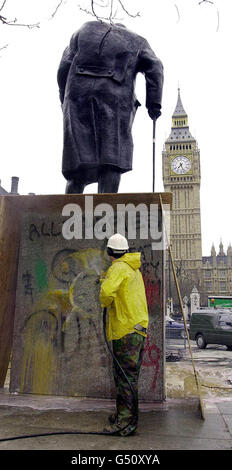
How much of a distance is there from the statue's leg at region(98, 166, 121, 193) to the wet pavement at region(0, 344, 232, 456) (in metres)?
2.16

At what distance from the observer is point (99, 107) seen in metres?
4.13

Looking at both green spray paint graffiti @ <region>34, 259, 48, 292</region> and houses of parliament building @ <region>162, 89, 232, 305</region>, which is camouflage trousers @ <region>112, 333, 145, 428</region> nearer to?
green spray paint graffiti @ <region>34, 259, 48, 292</region>

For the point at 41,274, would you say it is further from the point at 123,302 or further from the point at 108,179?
the point at 123,302

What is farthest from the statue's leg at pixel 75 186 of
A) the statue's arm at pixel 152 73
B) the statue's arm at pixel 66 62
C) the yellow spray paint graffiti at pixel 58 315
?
the statue's arm at pixel 152 73

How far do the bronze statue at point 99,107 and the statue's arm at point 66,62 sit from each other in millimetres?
18

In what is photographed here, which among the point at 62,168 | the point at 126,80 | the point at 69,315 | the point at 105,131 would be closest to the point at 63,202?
the point at 62,168

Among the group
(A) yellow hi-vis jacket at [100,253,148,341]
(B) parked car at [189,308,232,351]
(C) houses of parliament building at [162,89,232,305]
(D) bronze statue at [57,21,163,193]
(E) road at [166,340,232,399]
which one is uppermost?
(C) houses of parliament building at [162,89,232,305]

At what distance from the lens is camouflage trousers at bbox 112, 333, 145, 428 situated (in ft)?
9.52

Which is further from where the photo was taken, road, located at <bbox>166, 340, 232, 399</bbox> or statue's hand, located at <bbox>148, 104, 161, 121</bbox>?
road, located at <bbox>166, 340, 232, 399</bbox>

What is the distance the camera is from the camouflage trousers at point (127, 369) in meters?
2.90

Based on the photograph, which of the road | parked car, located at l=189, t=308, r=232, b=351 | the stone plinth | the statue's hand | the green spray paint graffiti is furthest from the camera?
parked car, located at l=189, t=308, r=232, b=351

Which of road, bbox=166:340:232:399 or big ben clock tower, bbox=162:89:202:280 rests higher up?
big ben clock tower, bbox=162:89:202:280

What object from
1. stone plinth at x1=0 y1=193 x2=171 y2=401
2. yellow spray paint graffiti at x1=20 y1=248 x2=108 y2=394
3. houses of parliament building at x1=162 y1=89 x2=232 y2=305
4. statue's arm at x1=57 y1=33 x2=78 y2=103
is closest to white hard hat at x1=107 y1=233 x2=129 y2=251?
stone plinth at x1=0 y1=193 x2=171 y2=401

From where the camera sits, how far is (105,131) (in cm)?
409
